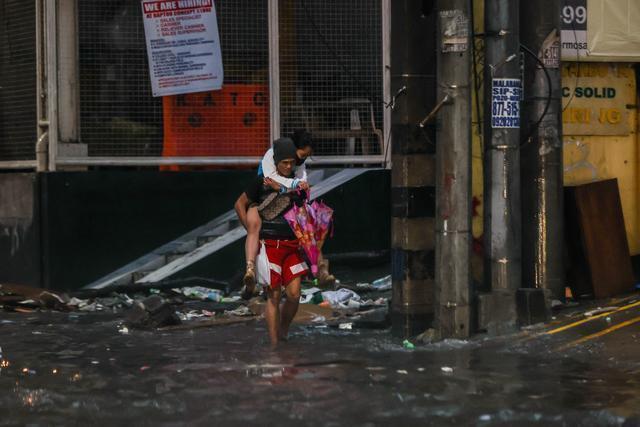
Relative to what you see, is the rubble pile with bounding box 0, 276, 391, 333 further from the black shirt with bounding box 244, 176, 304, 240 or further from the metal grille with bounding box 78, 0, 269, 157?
the metal grille with bounding box 78, 0, 269, 157

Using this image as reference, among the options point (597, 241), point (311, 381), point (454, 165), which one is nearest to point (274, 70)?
point (597, 241)

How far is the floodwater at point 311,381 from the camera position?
7.46 m

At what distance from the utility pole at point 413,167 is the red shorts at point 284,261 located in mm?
819

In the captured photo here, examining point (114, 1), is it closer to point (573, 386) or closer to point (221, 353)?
point (221, 353)

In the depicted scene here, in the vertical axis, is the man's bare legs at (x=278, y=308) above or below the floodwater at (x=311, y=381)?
above

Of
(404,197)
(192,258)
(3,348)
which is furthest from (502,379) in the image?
(192,258)

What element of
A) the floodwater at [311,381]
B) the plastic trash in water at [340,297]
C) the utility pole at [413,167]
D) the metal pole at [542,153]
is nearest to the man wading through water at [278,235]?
the floodwater at [311,381]

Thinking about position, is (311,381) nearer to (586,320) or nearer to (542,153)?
(586,320)

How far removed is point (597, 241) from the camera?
11875 millimetres

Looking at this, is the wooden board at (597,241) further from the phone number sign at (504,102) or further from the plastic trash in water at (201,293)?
the plastic trash in water at (201,293)

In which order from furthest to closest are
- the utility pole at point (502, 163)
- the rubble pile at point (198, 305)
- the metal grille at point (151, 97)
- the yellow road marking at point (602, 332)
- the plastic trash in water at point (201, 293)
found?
1. the metal grille at point (151, 97)
2. the plastic trash in water at point (201, 293)
3. the rubble pile at point (198, 305)
4. the utility pole at point (502, 163)
5. the yellow road marking at point (602, 332)

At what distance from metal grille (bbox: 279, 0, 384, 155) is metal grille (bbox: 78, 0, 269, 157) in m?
0.31

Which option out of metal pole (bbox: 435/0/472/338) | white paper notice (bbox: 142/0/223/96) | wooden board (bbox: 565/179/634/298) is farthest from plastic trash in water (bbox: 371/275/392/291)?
metal pole (bbox: 435/0/472/338)

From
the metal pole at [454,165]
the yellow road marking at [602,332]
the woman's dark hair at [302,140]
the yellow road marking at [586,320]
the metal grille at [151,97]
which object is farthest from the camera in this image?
the metal grille at [151,97]
